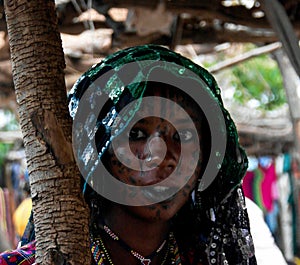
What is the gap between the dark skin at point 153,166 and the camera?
6.34 feet

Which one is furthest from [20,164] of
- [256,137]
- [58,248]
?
[58,248]

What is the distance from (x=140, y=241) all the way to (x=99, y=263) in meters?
0.13

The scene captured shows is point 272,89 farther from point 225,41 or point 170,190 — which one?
point 170,190

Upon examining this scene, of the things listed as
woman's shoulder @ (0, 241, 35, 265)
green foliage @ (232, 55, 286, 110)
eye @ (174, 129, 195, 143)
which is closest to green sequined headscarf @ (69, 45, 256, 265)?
eye @ (174, 129, 195, 143)

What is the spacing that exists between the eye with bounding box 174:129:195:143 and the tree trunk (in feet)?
2.05

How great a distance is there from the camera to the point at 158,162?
192 centimetres

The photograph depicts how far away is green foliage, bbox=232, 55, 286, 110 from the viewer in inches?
536

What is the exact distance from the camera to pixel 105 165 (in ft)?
6.59

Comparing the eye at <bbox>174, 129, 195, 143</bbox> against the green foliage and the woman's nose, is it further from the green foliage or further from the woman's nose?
the green foliage

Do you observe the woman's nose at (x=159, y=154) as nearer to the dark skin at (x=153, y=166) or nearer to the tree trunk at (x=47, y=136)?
the dark skin at (x=153, y=166)

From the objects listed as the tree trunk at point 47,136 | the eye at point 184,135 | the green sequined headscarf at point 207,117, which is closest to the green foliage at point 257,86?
the green sequined headscarf at point 207,117

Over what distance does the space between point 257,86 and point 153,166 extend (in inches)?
473

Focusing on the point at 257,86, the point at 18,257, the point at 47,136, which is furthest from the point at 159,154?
the point at 257,86

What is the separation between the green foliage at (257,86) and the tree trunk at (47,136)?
12184 mm
